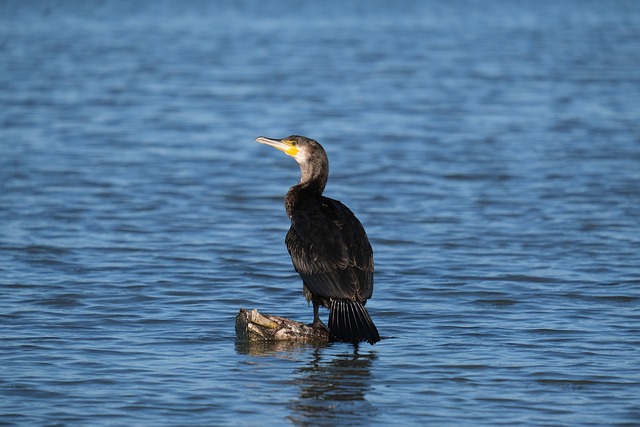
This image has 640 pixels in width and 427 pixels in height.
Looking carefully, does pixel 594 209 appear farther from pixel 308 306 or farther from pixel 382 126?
pixel 382 126

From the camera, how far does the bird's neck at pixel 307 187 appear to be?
324 inches

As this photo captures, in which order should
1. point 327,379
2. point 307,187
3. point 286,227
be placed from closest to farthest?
1. point 327,379
2. point 307,187
3. point 286,227

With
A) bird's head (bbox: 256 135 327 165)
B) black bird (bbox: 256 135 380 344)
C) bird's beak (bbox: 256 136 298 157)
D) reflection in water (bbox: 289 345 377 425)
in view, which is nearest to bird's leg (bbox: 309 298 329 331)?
black bird (bbox: 256 135 380 344)

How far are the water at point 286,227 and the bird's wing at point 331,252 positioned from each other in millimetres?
413

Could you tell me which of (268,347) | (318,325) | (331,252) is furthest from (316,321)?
(331,252)

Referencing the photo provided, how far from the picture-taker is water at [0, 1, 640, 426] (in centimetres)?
661

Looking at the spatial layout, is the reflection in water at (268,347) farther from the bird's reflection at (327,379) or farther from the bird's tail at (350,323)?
the bird's tail at (350,323)

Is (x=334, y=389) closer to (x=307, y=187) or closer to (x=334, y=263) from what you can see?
(x=334, y=263)

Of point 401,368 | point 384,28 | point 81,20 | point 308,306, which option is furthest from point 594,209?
point 81,20

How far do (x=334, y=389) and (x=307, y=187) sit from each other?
81.7 inches

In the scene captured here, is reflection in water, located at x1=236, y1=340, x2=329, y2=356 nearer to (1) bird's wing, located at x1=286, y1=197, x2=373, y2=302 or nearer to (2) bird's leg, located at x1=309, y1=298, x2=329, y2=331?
(2) bird's leg, located at x1=309, y1=298, x2=329, y2=331

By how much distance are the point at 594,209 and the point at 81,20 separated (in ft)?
91.9

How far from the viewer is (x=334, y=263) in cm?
744

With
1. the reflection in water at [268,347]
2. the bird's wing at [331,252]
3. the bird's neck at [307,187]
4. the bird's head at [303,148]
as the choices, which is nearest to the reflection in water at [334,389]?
the reflection in water at [268,347]
